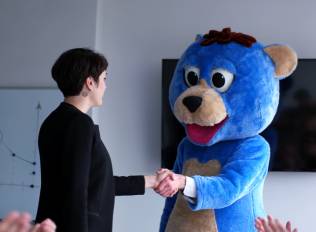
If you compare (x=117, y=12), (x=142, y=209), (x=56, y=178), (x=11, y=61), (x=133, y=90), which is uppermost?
(x=117, y=12)

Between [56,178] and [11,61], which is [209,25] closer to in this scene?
[11,61]

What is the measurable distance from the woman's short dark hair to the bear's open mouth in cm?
40

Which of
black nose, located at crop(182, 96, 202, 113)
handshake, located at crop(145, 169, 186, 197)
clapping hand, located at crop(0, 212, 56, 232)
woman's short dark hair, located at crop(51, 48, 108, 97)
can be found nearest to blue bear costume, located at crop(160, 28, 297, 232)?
black nose, located at crop(182, 96, 202, 113)

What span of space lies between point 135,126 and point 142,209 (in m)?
0.54

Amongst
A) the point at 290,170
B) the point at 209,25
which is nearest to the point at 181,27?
the point at 209,25

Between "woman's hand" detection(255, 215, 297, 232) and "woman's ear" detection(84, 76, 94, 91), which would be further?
"woman's ear" detection(84, 76, 94, 91)

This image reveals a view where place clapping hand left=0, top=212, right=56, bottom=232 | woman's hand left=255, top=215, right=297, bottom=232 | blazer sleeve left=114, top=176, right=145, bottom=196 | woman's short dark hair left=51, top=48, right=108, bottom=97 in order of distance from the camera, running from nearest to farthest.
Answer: clapping hand left=0, top=212, right=56, bottom=232
woman's hand left=255, top=215, right=297, bottom=232
woman's short dark hair left=51, top=48, right=108, bottom=97
blazer sleeve left=114, top=176, right=145, bottom=196

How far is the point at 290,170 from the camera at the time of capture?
2285mm

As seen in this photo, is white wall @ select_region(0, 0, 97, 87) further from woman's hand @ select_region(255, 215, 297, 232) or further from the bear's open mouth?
woman's hand @ select_region(255, 215, 297, 232)

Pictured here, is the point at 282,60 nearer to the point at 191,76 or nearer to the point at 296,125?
the point at 191,76

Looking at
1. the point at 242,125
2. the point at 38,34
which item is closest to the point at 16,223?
the point at 242,125

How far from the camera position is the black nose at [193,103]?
1.33 metres

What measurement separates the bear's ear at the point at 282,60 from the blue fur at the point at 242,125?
0.02 meters

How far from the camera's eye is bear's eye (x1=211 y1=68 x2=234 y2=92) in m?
1.38
